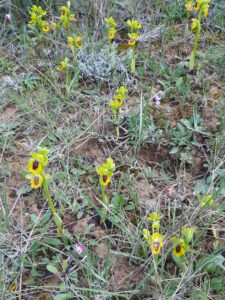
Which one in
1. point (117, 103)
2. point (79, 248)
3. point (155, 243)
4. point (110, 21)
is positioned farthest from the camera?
point (110, 21)

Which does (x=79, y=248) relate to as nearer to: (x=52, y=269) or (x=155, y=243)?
(x=52, y=269)

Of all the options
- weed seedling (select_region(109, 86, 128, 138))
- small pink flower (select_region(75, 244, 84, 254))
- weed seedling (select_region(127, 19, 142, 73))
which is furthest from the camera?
weed seedling (select_region(127, 19, 142, 73))

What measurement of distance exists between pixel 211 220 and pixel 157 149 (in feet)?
1.65

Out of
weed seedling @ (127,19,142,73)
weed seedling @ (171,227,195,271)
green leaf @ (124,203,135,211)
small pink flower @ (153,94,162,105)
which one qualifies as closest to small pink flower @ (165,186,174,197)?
green leaf @ (124,203,135,211)

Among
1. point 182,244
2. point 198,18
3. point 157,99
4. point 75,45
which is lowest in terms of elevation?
point 182,244

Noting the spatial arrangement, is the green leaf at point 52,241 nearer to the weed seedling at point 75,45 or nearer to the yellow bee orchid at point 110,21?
the weed seedling at point 75,45

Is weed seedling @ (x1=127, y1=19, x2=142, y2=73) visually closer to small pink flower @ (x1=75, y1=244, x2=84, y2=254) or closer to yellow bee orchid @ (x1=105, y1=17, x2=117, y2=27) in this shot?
yellow bee orchid @ (x1=105, y1=17, x2=117, y2=27)

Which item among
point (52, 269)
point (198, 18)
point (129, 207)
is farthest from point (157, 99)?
point (52, 269)

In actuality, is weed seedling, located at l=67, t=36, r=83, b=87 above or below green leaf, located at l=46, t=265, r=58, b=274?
above

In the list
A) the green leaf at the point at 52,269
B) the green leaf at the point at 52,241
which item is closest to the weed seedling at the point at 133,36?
the green leaf at the point at 52,241

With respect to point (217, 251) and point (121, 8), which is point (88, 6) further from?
point (217, 251)

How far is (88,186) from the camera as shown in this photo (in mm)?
1851

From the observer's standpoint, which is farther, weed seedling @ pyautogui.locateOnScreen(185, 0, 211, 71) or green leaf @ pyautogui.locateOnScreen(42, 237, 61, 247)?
weed seedling @ pyautogui.locateOnScreen(185, 0, 211, 71)

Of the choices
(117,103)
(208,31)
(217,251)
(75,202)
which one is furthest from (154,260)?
(208,31)
